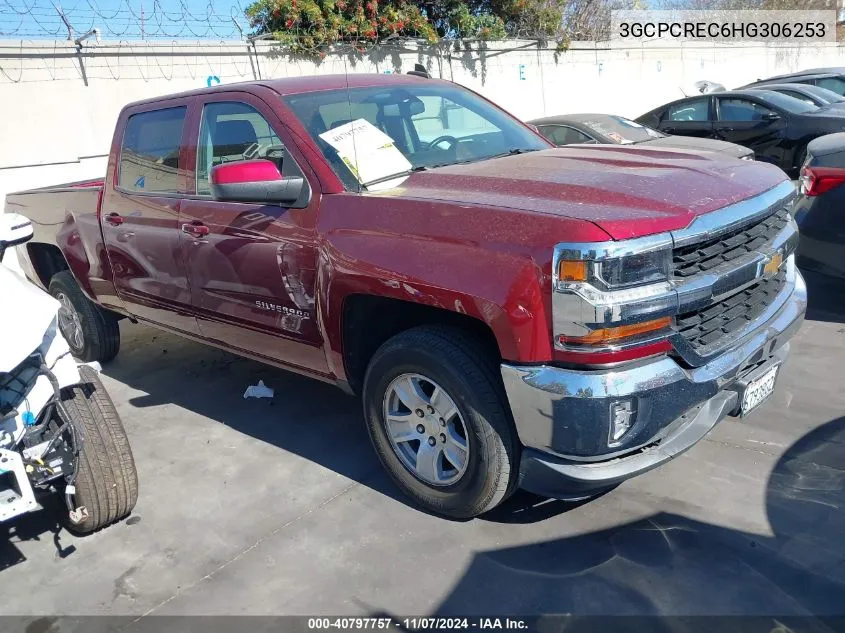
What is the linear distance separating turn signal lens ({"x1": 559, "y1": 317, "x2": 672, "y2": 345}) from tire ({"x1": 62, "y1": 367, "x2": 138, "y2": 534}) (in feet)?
7.08

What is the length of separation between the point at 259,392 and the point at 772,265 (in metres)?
3.27

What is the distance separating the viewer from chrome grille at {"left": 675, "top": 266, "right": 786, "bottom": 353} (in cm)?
277

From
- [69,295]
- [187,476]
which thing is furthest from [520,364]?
[69,295]

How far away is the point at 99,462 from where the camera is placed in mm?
3342

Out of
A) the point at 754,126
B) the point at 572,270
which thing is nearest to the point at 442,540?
the point at 572,270

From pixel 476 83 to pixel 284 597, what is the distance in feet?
45.7

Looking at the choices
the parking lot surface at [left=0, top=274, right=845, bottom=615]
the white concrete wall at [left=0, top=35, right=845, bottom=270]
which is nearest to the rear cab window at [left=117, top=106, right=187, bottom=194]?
the parking lot surface at [left=0, top=274, right=845, bottom=615]

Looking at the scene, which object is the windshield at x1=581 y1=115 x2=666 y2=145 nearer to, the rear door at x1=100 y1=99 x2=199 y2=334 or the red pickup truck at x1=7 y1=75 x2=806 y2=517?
the red pickup truck at x1=7 y1=75 x2=806 y2=517

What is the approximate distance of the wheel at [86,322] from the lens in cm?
585

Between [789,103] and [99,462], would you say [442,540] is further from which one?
[789,103]

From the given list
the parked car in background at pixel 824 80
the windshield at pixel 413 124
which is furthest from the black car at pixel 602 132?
the parked car in background at pixel 824 80

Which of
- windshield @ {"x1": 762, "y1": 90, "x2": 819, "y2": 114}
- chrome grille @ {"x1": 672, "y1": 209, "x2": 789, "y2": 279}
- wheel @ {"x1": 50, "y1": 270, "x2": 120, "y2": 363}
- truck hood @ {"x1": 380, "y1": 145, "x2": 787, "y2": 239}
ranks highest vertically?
truck hood @ {"x1": 380, "y1": 145, "x2": 787, "y2": 239}

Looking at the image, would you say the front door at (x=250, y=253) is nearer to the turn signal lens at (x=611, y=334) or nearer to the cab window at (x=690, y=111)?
the turn signal lens at (x=611, y=334)

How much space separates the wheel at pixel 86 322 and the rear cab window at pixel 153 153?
1.37 meters
